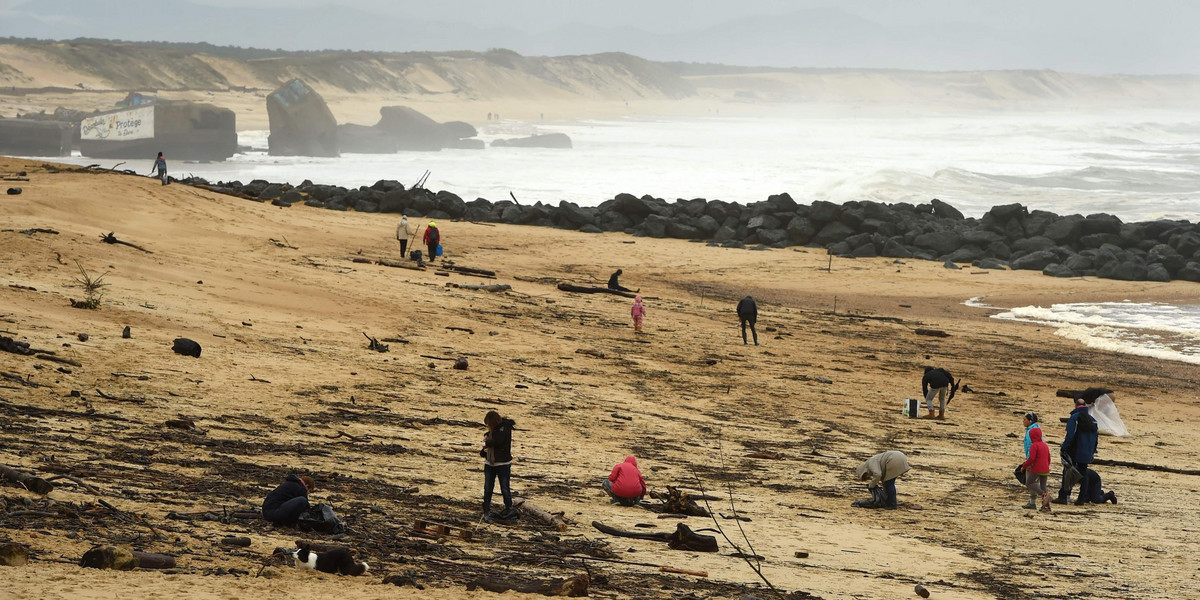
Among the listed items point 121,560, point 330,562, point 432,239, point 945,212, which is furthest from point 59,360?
point 945,212

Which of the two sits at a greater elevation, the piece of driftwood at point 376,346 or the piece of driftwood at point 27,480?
the piece of driftwood at point 376,346

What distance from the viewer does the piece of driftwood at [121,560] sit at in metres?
6.14

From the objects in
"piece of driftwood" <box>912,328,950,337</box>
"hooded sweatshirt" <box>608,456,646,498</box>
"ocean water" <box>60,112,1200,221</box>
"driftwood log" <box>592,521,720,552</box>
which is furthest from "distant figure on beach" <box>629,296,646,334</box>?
"ocean water" <box>60,112,1200,221</box>

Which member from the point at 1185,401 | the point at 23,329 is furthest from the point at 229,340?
the point at 1185,401

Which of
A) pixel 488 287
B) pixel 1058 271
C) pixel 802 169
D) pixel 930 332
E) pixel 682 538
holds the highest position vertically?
pixel 802 169

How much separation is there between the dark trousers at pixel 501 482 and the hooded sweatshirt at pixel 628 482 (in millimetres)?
1118

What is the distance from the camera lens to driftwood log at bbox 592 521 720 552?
26.6 ft

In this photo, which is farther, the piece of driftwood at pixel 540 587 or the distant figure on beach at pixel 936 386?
the distant figure on beach at pixel 936 386

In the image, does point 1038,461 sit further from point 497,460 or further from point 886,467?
point 497,460

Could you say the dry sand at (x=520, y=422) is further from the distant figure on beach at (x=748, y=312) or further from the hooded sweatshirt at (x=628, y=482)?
the distant figure on beach at (x=748, y=312)

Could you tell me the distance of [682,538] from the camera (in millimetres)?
8172

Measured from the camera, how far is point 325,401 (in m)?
11.7

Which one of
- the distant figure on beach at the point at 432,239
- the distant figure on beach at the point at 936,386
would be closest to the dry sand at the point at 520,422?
the distant figure on beach at the point at 936,386

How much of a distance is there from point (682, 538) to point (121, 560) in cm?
383
